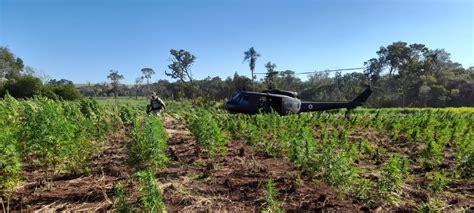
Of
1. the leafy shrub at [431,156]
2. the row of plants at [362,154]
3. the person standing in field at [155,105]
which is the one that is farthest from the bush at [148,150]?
the person standing in field at [155,105]

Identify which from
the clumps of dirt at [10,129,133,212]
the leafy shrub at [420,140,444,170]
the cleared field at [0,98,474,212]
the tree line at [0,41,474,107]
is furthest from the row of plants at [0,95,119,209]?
the tree line at [0,41,474,107]

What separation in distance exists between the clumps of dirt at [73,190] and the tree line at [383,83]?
3574 centimetres

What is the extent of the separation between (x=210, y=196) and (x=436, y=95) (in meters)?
50.3

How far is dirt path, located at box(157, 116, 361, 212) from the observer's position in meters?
4.64

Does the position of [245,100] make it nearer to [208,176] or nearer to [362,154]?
[362,154]

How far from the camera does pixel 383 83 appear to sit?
6262 cm

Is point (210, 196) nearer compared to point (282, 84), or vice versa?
point (210, 196)

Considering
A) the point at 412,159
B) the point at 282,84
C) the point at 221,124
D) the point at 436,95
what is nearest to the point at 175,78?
the point at 282,84

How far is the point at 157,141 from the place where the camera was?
5707 mm

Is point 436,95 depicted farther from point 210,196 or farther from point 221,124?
point 210,196

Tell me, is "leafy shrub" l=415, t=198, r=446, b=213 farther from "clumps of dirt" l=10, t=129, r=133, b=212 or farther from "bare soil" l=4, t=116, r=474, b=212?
"clumps of dirt" l=10, t=129, r=133, b=212

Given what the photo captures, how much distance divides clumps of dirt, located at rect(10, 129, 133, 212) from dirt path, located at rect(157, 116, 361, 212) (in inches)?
29.5

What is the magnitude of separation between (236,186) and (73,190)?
229cm

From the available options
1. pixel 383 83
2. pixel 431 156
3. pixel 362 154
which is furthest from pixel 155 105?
pixel 383 83
